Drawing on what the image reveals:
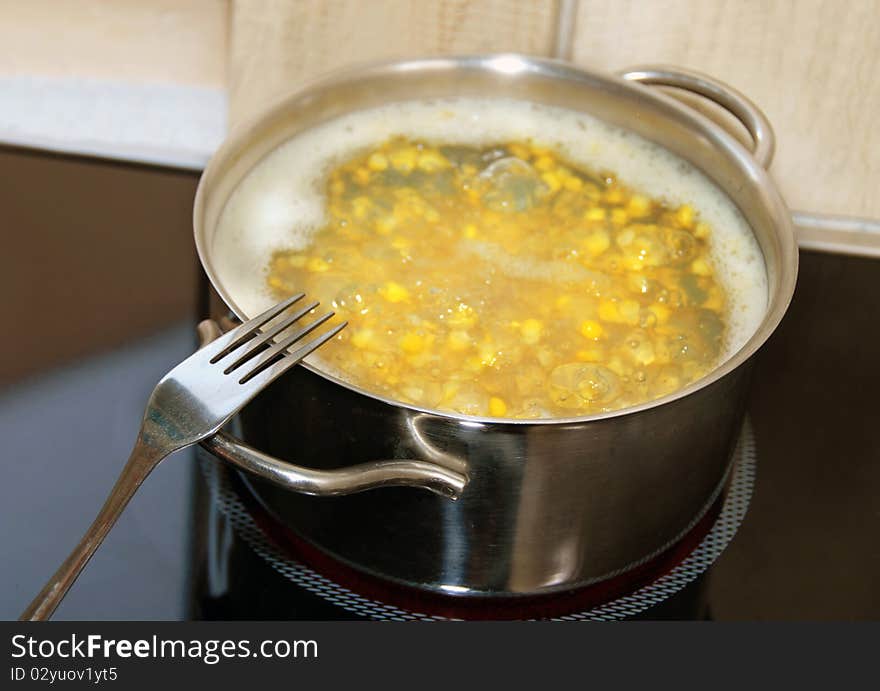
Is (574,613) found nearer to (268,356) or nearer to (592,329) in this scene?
(592,329)

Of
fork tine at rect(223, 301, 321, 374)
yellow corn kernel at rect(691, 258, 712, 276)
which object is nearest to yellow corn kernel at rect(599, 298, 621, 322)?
yellow corn kernel at rect(691, 258, 712, 276)

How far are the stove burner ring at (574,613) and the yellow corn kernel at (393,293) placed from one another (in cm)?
24

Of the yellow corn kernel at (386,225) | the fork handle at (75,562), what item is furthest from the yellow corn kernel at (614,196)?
the fork handle at (75,562)

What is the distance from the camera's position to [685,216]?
1.18m

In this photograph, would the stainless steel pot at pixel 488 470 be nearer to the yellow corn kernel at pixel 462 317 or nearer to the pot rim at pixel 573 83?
the pot rim at pixel 573 83

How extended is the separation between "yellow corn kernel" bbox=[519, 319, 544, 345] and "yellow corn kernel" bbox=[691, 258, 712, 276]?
188 mm

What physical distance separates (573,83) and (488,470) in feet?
1.85

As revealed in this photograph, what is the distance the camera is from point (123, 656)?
3.01ft

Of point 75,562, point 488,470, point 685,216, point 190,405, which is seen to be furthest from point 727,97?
point 75,562

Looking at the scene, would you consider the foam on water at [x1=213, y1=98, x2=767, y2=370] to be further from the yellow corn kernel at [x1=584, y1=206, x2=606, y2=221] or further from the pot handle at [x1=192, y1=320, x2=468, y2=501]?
the pot handle at [x1=192, y1=320, x2=468, y2=501]

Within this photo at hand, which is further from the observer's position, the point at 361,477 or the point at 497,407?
the point at 497,407

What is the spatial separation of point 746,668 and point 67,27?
1.21 m

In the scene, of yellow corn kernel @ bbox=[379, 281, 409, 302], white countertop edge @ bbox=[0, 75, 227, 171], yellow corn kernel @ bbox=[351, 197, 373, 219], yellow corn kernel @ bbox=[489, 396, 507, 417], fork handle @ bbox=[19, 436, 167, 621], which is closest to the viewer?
fork handle @ bbox=[19, 436, 167, 621]

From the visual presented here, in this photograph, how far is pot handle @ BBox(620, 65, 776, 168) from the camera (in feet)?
3.75
